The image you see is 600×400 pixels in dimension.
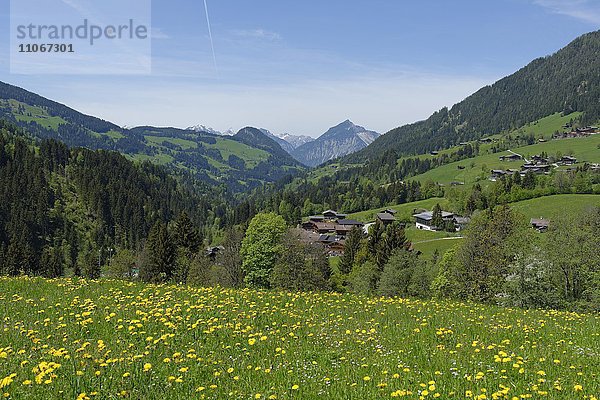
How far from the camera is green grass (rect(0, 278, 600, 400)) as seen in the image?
26.2ft

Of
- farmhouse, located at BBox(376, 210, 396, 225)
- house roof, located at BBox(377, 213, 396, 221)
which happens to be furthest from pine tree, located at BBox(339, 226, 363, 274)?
house roof, located at BBox(377, 213, 396, 221)

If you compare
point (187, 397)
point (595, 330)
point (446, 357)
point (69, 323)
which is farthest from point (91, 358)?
point (595, 330)

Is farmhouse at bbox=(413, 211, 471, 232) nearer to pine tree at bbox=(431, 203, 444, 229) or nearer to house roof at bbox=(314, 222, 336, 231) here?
pine tree at bbox=(431, 203, 444, 229)

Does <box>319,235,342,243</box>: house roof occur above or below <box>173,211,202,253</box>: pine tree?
below

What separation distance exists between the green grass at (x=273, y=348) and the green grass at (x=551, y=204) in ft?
450

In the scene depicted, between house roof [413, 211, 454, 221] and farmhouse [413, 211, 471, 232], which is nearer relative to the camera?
farmhouse [413, 211, 471, 232]

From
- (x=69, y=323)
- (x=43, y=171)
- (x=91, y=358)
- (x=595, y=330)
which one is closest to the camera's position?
(x=91, y=358)

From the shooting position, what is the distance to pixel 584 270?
40000 millimetres

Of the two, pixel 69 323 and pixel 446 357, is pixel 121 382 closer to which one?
pixel 69 323

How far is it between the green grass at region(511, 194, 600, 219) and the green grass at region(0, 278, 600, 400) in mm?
137219

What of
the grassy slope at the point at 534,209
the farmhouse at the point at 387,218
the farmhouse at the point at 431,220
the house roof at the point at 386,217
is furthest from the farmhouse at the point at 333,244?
the farmhouse at the point at 431,220

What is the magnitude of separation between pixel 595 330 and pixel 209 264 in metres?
65.9

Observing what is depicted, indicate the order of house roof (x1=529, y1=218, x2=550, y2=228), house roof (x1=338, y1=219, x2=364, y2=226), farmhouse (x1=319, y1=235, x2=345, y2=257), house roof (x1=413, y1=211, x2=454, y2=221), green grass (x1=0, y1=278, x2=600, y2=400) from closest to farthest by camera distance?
green grass (x1=0, y1=278, x2=600, y2=400) < house roof (x1=529, y1=218, x2=550, y2=228) < farmhouse (x1=319, y1=235, x2=345, y2=257) < house roof (x1=413, y1=211, x2=454, y2=221) < house roof (x1=338, y1=219, x2=364, y2=226)

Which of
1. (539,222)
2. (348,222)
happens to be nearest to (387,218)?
(348,222)
